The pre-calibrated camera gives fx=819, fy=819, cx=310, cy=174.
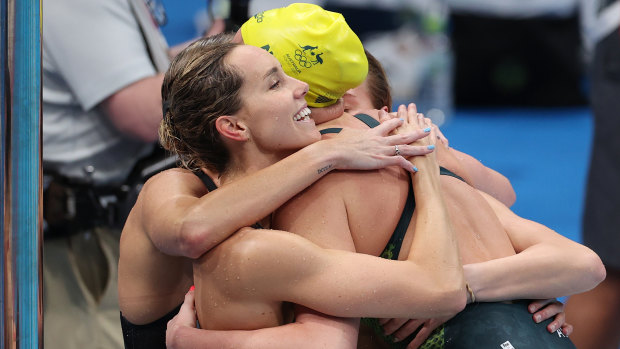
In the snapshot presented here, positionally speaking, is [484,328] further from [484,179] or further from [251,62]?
[251,62]

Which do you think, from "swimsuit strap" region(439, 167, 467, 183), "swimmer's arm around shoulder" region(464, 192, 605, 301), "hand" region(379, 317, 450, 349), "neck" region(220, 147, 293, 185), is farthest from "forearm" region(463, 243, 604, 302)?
"neck" region(220, 147, 293, 185)

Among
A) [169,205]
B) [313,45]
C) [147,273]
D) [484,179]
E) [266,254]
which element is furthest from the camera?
[484,179]

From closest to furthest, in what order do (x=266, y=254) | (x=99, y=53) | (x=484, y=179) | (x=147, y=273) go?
1. (x=266, y=254)
2. (x=147, y=273)
3. (x=484, y=179)
4. (x=99, y=53)

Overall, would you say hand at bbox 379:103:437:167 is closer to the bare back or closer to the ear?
the ear

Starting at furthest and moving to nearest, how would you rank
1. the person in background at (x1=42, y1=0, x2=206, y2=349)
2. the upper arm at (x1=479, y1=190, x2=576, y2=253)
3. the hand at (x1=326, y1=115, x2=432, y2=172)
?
1. the person in background at (x1=42, y1=0, x2=206, y2=349)
2. the upper arm at (x1=479, y1=190, x2=576, y2=253)
3. the hand at (x1=326, y1=115, x2=432, y2=172)

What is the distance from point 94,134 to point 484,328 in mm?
1408

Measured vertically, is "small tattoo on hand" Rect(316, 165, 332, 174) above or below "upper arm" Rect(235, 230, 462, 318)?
above

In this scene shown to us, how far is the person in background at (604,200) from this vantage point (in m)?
2.75

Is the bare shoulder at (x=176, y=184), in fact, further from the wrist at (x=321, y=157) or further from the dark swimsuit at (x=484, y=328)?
the dark swimsuit at (x=484, y=328)

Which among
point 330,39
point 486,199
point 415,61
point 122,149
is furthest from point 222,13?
→ point 415,61

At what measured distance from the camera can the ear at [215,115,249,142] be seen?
1635 millimetres

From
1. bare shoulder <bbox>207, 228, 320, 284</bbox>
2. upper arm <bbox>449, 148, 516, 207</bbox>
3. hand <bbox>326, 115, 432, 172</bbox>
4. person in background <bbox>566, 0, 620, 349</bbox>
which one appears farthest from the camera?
person in background <bbox>566, 0, 620, 349</bbox>

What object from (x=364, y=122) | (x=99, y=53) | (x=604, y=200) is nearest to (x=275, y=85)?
(x=364, y=122)

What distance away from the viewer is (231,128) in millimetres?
1642
